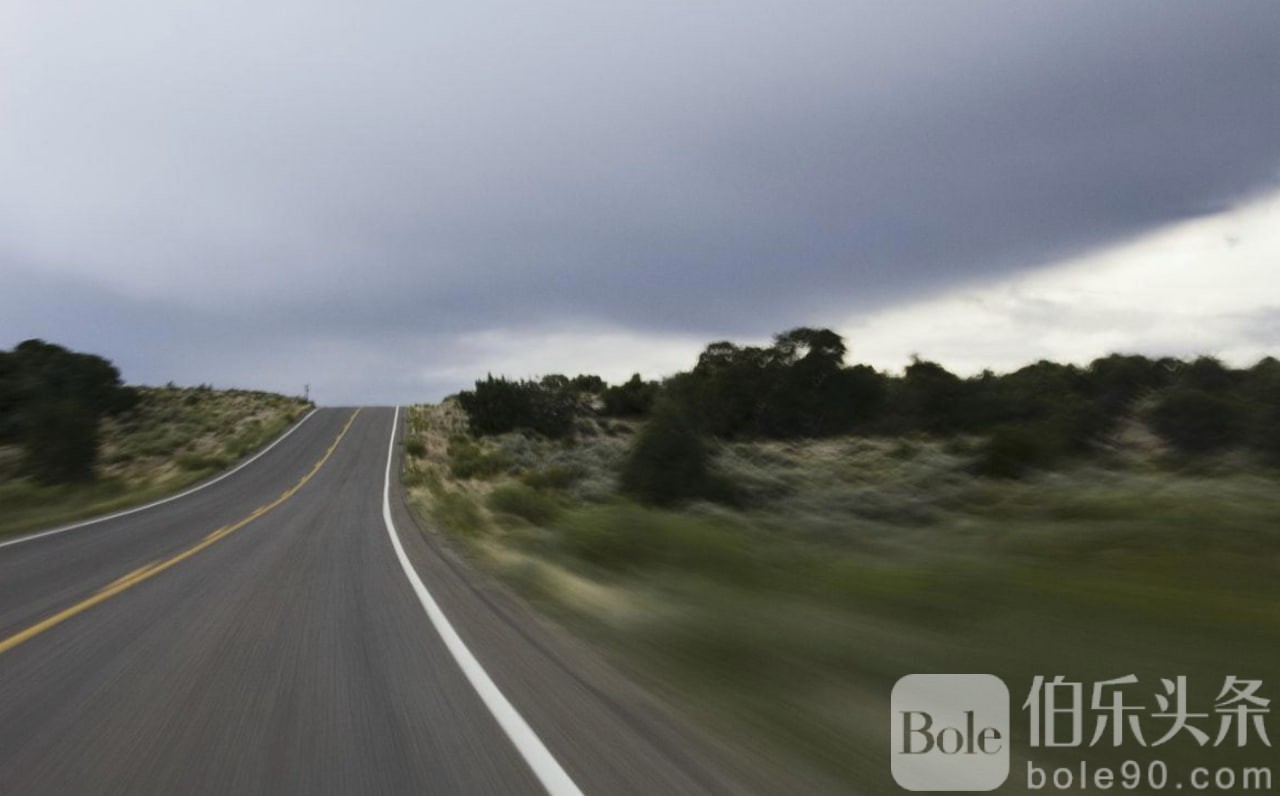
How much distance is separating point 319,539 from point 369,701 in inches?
466

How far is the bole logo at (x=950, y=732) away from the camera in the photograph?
4.66 metres

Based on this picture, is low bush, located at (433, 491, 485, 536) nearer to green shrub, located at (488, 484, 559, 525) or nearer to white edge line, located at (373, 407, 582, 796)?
green shrub, located at (488, 484, 559, 525)

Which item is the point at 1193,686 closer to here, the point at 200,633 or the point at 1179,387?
the point at 200,633

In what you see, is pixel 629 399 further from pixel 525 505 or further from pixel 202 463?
pixel 525 505

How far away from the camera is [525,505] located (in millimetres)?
19016

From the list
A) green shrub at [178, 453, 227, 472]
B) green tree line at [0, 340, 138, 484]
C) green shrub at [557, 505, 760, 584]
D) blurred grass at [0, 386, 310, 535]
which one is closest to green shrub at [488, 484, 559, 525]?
green shrub at [557, 505, 760, 584]

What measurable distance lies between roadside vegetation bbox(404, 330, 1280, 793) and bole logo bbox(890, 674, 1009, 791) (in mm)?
106

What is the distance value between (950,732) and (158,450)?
50163mm

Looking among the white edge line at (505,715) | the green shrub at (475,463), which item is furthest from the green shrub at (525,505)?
the green shrub at (475,463)

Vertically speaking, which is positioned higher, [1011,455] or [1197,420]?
[1197,420]

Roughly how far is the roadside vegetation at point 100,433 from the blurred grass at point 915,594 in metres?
16.5

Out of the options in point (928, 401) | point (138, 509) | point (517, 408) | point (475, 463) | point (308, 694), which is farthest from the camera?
point (517, 408)

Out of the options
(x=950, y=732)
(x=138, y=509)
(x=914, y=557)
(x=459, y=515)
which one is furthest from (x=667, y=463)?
(x=950, y=732)

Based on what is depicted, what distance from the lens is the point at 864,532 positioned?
A: 1299cm
